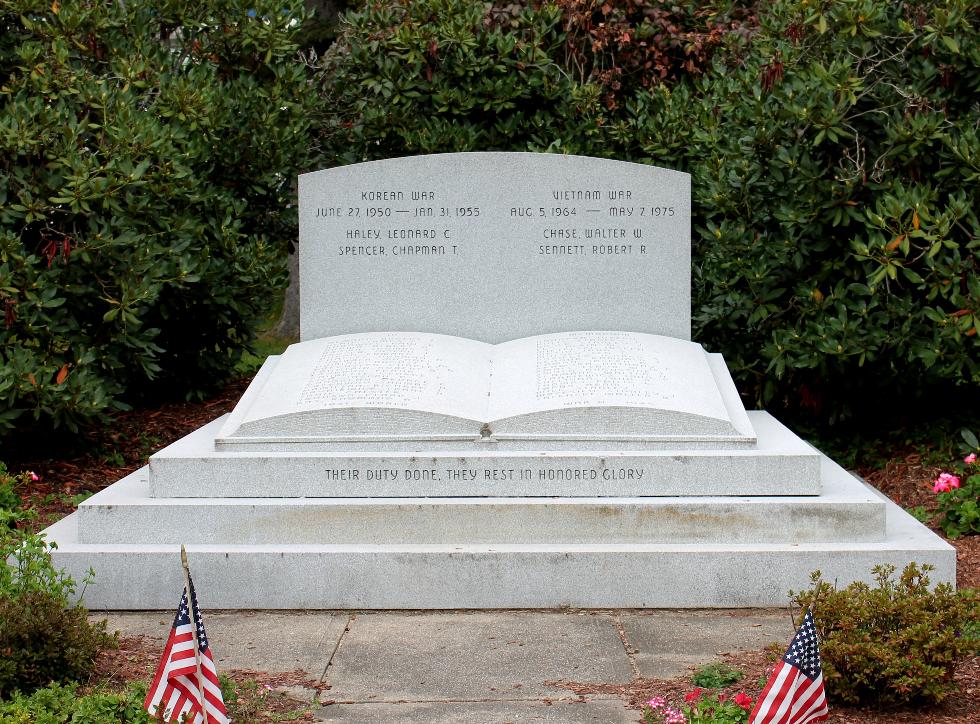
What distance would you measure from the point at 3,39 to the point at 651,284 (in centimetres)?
532

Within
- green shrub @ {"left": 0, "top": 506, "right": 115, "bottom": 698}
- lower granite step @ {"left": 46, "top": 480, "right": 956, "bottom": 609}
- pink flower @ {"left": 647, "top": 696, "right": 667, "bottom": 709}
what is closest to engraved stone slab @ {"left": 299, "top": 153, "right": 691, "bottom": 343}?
lower granite step @ {"left": 46, "top": 480, "right": 956, "bottom": 609}

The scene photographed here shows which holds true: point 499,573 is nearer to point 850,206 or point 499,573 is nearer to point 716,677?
point 716,677

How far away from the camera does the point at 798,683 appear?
3.54 meters

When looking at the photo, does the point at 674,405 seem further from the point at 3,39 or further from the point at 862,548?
the point at 3,39

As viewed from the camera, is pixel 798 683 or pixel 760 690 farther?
pixel 760 690

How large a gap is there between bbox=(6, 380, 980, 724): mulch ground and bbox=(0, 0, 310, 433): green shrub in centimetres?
43

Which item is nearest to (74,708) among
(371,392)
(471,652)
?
(471,652)

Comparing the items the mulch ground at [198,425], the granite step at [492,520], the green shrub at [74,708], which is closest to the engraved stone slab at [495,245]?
the granite step at [492,520]

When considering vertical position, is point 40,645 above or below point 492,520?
below

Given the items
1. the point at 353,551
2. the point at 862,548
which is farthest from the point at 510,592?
the point at 862,548

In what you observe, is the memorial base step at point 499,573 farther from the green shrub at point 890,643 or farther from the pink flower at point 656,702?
the pink flower at point 656,702

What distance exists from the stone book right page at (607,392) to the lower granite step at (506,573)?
65 centimetres

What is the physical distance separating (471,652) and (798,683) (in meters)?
1.71

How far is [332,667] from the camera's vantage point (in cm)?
470
